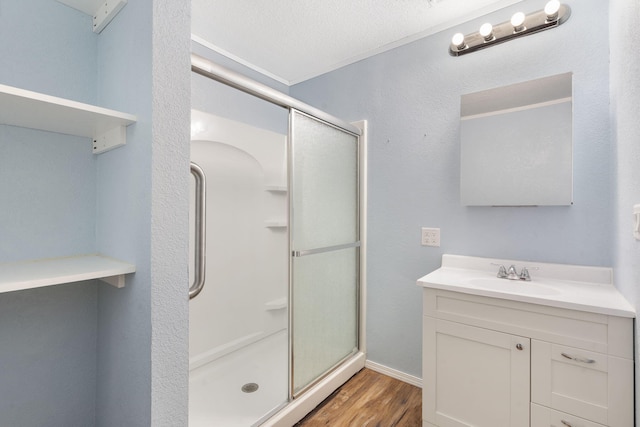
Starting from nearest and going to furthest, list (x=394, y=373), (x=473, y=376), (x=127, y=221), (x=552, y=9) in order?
(x=127, y=221), (x=473, y=376), (x=552, y=9), (x=394, y=373)

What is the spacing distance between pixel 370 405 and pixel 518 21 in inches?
94.4

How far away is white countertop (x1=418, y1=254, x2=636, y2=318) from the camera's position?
1246 millimetres

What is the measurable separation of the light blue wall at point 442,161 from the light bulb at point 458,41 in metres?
0.10

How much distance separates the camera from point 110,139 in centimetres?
105

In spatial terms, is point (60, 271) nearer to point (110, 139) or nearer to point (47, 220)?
point (47, 220)

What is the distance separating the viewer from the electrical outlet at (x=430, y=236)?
6.61ft

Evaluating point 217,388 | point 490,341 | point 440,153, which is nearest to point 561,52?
point 440,153

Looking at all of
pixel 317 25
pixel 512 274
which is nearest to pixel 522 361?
pixel 512 274

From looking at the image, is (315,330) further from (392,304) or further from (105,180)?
(105,180)

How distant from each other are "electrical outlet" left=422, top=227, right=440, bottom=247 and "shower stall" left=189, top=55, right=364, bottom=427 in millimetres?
499

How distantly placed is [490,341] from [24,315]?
1853 millimetres

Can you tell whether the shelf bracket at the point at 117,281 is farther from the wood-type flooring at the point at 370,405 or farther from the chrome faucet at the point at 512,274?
the chrome faucet at the point at 512,274

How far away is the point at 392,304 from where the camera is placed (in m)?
2.22

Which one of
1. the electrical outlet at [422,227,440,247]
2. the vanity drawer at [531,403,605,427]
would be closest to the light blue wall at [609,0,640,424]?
the vanity drawer at [531,403,605,427]
